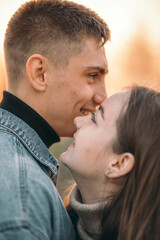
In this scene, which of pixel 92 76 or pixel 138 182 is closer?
pixel 138 182

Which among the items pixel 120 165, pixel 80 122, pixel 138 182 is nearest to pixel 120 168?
pixel 120 165

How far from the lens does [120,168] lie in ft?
5.40

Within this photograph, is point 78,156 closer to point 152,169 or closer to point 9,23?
point 152,169

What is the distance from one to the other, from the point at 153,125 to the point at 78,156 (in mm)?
483

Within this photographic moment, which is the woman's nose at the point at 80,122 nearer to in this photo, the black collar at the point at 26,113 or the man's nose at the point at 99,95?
the black collar at the point at 26,113

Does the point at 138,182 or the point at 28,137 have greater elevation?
the point at 28,137

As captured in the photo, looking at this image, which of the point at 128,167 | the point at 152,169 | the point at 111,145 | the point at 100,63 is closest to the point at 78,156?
the point at 111,145

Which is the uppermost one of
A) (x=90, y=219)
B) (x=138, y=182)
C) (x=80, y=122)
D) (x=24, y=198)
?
(x=80, y=122)

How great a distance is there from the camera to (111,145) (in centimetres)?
171

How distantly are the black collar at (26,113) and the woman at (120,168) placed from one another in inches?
11.1

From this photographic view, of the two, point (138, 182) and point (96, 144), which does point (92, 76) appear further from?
point (138, 182)

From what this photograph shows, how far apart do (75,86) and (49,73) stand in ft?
0.73

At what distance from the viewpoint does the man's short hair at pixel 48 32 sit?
2145mm

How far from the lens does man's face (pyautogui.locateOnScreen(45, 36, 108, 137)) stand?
215 centimetres
